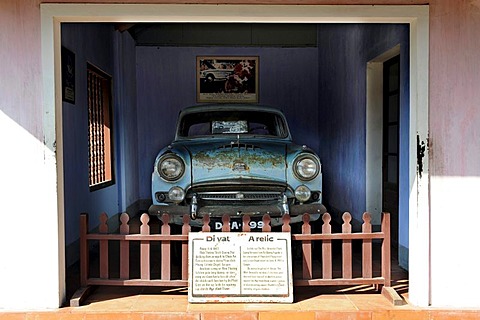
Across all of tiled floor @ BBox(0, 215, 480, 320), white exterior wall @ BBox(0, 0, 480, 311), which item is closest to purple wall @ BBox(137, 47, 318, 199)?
tiled floor @ BBox(0, 215, 480, 320)

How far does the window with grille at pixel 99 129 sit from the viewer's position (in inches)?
286

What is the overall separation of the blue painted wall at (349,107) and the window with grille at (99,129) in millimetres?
3453

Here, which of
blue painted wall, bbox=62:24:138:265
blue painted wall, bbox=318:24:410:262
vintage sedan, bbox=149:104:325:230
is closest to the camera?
vintage sedan, bbox=149:104:325:230

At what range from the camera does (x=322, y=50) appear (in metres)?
10.4

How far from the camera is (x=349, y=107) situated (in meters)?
8.10

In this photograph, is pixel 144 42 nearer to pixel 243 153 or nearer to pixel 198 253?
pixel 243 153

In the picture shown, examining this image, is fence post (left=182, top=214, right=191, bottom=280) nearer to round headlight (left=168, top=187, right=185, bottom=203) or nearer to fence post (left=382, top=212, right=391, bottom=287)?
round headlight (left=168, top=187, right=185, bottom=203)

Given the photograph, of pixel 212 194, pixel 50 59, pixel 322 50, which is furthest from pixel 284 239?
pixel 322 50

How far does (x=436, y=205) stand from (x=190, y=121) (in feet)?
10.7

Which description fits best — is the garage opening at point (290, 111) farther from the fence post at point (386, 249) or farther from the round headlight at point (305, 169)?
the fence post at point (386, 249)

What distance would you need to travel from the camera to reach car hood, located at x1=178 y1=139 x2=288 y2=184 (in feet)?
17.3

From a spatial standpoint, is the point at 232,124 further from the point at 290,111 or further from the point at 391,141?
the point at 290,111

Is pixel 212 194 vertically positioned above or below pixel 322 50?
below

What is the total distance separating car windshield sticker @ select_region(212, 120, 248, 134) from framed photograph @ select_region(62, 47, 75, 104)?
158cm
